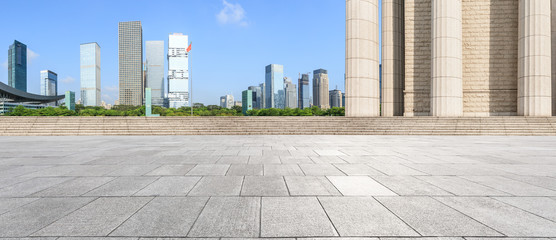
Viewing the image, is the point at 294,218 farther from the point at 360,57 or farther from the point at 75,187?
the point at 360,57

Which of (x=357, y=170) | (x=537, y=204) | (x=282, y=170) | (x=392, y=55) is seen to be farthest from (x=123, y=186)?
(x=392, y=55)

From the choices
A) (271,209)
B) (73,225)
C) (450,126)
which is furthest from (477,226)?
(450,126)

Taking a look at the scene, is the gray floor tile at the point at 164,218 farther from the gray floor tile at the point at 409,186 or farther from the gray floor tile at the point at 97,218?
the gray floor tile at the point at 409,186

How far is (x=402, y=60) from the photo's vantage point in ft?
114

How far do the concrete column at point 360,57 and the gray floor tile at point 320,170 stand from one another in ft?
76.9

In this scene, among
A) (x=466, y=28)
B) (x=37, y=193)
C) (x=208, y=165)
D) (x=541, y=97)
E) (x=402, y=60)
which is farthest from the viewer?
(x=402, y=60)

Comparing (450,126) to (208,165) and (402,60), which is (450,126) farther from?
(208,165)

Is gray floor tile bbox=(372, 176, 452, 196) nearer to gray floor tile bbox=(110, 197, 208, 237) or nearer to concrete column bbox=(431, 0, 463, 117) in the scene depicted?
gray floor tile bbox=(110, 197, 208, 237)

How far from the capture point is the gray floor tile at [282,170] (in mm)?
6766

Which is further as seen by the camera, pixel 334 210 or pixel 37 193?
pixel 37 193

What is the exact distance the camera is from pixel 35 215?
3984 millimetres

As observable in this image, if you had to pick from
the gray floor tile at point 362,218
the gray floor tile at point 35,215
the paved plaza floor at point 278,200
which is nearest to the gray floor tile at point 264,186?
the paved plaza floor at point 278,200

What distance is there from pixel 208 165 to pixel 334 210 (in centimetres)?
478

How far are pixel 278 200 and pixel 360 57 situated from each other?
2798 centimetres
